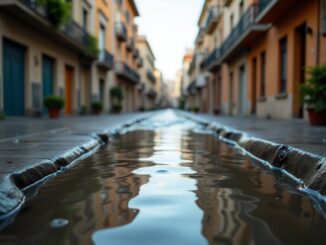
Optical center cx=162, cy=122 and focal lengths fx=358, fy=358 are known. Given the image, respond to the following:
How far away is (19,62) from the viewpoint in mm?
13008

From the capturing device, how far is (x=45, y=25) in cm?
1325

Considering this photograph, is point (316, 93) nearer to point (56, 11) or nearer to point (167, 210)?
point (167, 210)

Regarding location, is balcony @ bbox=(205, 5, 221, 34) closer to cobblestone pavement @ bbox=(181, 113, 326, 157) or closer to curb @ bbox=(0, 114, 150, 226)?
cobblestone pavement @ bbox=(181, 113, 326, 157)

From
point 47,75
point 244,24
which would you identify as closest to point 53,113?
point 47,75

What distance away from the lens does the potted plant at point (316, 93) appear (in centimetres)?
787

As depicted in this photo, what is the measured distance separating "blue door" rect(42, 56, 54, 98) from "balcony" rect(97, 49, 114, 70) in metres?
6.96

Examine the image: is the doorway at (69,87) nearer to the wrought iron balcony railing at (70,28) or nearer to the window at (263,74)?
the wrought iron balcony railing at (70,28)

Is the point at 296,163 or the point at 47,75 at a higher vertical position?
the point at 47,75

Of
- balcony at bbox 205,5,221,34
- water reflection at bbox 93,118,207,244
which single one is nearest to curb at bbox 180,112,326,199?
water reflection at bbox 93,118,207,244

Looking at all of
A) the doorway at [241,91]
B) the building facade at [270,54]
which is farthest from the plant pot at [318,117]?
the doorway at [241,91]

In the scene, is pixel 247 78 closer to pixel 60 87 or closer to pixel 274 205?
pixel 60 87

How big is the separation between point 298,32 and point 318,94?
4949 mm

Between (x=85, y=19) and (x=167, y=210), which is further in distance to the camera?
(x=85, y=19)

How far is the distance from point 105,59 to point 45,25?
11.0 m
